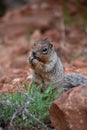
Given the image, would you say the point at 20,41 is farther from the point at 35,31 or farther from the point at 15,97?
the point at 15,97

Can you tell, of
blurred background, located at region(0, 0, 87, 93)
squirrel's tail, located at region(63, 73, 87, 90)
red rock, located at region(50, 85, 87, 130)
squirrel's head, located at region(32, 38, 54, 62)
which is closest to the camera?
red rock, located at region(50, 85, 87, 130)

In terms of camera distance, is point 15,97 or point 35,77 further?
point 35,77

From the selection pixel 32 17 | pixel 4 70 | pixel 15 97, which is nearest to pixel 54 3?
pixel 32 17

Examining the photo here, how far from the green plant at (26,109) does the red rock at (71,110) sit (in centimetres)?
27

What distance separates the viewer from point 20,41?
13133 millimetres

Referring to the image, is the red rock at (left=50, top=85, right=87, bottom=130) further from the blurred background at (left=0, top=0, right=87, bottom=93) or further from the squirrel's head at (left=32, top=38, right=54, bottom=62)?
the blurred background at (left=0, top=0, right=87, bottom=93)

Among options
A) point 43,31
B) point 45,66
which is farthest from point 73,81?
point 43,31

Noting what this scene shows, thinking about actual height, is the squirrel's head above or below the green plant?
above

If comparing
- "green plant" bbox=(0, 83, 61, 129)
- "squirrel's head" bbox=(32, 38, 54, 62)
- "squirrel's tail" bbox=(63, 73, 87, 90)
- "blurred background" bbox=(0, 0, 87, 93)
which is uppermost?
"squirrel's head" bbox=(32, 38, 54, 62)

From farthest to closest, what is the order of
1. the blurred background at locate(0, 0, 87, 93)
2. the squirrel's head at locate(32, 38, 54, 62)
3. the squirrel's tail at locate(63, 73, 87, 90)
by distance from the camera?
the blurred background at locate(0, 0, 87, 93), the squirrel's tail at locate(63, 73, 87, 90), the squirrel's head at locate(32, 38, 54, 62)

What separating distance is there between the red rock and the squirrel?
3.92 feet

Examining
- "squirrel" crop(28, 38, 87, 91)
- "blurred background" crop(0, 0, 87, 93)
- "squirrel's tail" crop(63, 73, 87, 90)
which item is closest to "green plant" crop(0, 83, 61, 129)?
"squirrel" crop(28, 38, 87, 91)

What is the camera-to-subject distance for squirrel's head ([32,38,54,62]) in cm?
633

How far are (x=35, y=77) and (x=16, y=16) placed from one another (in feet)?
30.3
